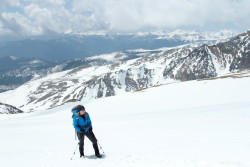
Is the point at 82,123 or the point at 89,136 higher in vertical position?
the point at 82,123

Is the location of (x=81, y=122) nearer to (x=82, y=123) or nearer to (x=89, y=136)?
(x=82, y=123)

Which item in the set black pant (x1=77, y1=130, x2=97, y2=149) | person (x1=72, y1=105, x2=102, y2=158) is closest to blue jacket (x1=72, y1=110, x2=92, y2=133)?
person (x1=72, y1=105, x2=102, y2=158)

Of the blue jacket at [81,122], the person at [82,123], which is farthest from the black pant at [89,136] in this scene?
the blue jacket at [81,122]

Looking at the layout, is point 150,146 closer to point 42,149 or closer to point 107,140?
point 107,140

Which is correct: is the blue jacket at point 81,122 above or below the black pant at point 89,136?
above

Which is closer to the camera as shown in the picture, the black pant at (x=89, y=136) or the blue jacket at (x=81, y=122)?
the blue jacket at (x=81, y=122)

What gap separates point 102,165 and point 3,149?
953cm

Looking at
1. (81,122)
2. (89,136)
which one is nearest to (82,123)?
(81,122)

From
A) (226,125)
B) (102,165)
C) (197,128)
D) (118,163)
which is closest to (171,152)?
(118,163)

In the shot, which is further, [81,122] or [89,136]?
[89,136]

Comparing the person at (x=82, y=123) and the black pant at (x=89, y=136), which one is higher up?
the person at (x=82, y=123)

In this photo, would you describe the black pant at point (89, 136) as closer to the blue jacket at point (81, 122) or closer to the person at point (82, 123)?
the person at point (82, 123)

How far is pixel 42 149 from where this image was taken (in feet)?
50.7

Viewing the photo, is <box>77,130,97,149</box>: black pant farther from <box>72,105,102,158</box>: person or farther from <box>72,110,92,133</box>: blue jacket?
<box>72,110,92,133</box>: blue jacket
